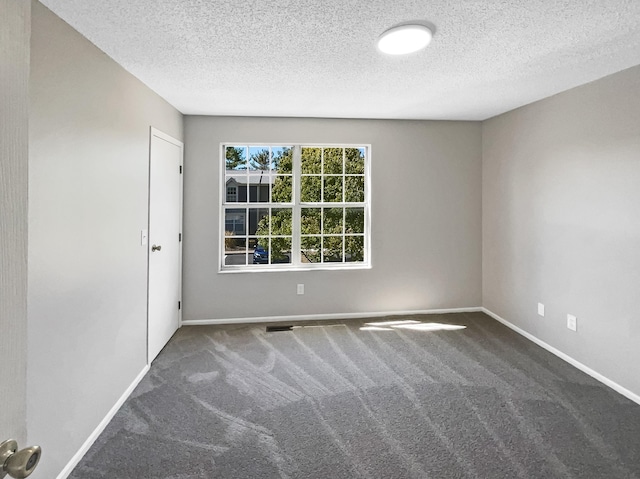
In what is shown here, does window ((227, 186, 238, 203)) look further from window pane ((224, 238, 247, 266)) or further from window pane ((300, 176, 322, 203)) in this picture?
window pane ((300, 176, 322, 203))

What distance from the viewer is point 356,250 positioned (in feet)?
15.0

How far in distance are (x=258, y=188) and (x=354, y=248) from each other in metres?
1.39

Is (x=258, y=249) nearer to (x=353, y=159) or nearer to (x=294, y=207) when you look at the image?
(x=294, y=207)

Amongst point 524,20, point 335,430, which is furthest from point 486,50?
point 335,430

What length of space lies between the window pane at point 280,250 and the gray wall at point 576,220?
250 centimetres

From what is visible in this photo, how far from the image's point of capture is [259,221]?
440 centimetres

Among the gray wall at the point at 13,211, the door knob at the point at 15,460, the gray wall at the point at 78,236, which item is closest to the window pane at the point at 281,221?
the gray wall at the point at 78,236

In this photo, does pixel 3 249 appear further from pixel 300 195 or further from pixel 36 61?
pixel 300 195

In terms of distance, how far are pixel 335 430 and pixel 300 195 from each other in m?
2.78

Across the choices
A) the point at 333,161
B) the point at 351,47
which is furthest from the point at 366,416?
the point at 333,161

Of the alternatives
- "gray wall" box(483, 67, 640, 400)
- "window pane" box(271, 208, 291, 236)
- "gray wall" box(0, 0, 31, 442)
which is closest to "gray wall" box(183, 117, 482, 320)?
"gray wall" box(483, 67, 640, 400)

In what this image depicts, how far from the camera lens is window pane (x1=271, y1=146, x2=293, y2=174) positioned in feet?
14.4

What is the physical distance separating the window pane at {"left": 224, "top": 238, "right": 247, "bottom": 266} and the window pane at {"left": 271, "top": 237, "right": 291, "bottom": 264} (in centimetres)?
34

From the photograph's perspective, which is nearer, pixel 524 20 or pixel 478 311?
pixel 524 20
